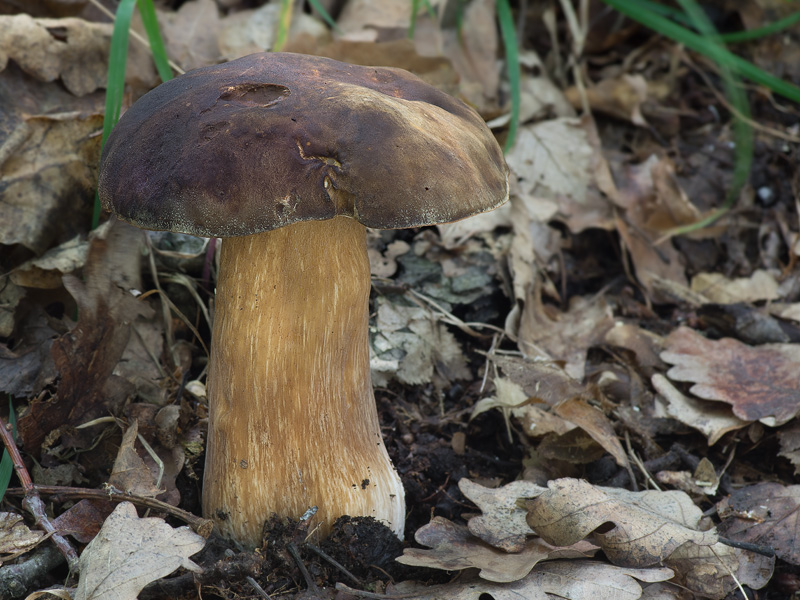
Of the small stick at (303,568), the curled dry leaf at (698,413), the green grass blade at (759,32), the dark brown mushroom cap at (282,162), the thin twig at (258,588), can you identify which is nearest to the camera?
the dark brown mushroom cap at (282,162)

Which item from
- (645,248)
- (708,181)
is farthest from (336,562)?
(708,181)

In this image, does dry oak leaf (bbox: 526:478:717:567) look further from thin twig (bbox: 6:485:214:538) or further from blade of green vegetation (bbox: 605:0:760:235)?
blade of green vegetation (bbox: 605:0:760:235)

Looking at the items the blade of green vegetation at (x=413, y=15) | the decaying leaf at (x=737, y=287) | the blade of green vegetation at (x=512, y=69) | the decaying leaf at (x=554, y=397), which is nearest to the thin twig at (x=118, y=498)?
the decaying leaf at (x=554, y=397)

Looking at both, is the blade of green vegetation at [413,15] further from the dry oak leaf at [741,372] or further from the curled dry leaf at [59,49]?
the dry oak leaf at [741,372]

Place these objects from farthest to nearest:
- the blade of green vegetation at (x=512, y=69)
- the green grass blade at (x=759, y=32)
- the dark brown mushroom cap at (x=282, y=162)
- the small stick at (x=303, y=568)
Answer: the green grass blade at (x=759, y=32) → the blade of green vegetation at (x=512, y=69) → the small stick at (x=303, y=568) → the dark brown mushroom cap at (x=282, y=162)

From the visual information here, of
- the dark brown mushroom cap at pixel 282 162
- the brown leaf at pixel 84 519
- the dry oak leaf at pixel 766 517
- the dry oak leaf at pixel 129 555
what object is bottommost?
the dry oak leaf at pixel 766 517

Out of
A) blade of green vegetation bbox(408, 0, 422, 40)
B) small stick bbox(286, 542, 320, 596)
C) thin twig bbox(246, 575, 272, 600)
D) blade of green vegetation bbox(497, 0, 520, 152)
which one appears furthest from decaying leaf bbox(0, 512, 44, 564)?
blade of green vegetation bbox(408, 0, 422, 40)
